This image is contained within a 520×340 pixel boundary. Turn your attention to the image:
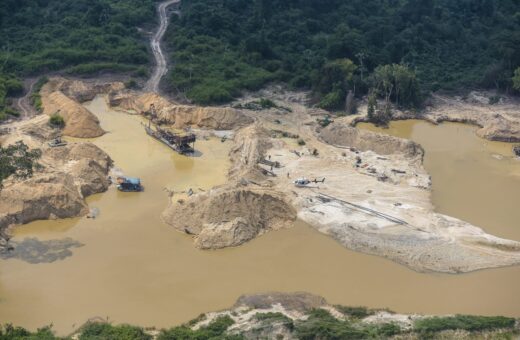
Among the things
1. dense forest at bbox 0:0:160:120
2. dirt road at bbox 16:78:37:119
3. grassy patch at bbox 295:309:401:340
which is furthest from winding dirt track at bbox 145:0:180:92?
grassy patch at bbox 295:309:401:340

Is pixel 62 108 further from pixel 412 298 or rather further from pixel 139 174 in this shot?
pixel 412 298

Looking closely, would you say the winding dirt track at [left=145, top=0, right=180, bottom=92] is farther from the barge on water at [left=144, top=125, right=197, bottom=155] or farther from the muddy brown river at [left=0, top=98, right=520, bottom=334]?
the muddy brown river at [left=0, top=98, right=520, bottom=334]

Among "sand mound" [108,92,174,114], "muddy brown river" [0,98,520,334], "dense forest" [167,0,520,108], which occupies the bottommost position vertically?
"muddy brown river" [0,98,520,334]

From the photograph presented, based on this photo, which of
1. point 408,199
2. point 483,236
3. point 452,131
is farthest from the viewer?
point 452,131

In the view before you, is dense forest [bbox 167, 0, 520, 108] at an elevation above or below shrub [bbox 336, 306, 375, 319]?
above

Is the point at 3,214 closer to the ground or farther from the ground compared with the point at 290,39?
closer to the ground

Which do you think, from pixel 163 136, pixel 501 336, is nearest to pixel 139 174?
pixel 163 136

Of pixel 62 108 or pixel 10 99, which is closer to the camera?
pixel 62 108
